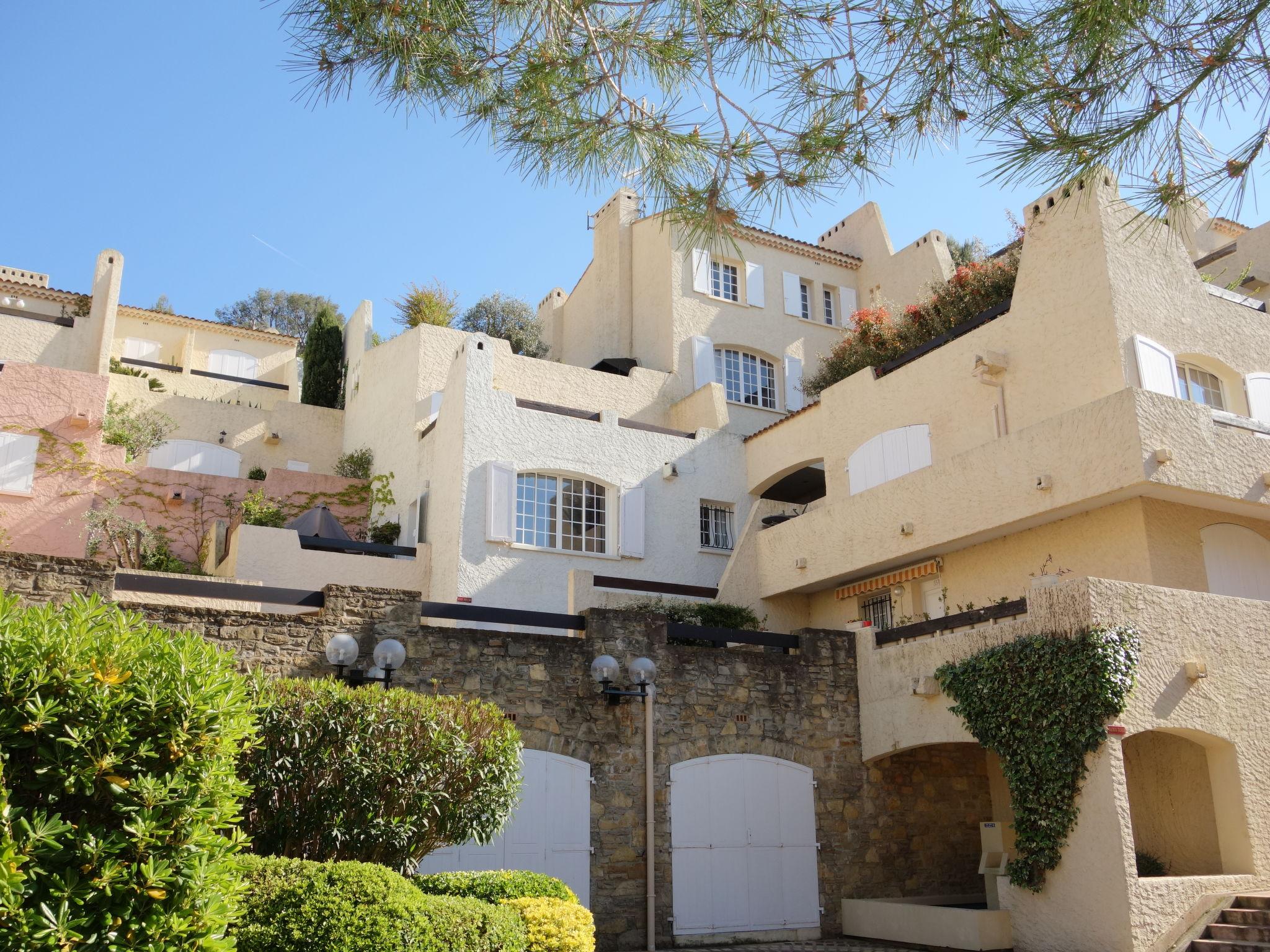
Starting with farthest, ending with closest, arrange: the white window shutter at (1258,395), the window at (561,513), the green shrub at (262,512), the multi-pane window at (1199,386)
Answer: the green shrub at (262,512)
the window at (561,513)
the white window shutter at (1258,395)
the multi-pane window at (1199,386)

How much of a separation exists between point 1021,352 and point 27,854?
14643 mm

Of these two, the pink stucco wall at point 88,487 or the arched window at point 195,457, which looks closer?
the pink stucco wall at point 88,487

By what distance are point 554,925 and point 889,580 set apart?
10.0 m

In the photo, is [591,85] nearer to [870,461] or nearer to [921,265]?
[870,461]

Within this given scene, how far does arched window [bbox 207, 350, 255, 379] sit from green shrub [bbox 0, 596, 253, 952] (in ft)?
86.2

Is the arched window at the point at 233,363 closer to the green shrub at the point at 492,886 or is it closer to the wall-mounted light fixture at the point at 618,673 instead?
the wall-mounted light fixture at the point at 618,673

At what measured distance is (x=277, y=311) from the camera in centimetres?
4794

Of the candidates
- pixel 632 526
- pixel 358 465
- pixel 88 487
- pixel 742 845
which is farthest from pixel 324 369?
pixel 742 845

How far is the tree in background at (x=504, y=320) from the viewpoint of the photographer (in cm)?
3020

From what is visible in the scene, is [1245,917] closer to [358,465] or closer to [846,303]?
[846,303]

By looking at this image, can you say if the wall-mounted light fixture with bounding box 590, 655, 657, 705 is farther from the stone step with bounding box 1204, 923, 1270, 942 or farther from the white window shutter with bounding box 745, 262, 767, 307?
the white window shutter with bounding box 745, 262, 767, 307

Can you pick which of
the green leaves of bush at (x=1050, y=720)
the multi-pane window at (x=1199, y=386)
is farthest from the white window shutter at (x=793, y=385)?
the green leaves of bush at (x=1050, y=720)

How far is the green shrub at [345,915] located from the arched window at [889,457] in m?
11.2

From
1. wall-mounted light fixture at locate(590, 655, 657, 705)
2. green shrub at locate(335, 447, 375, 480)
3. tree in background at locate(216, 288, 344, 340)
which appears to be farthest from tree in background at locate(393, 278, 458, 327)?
tree in background at locate(216, 288, 344, 340)
